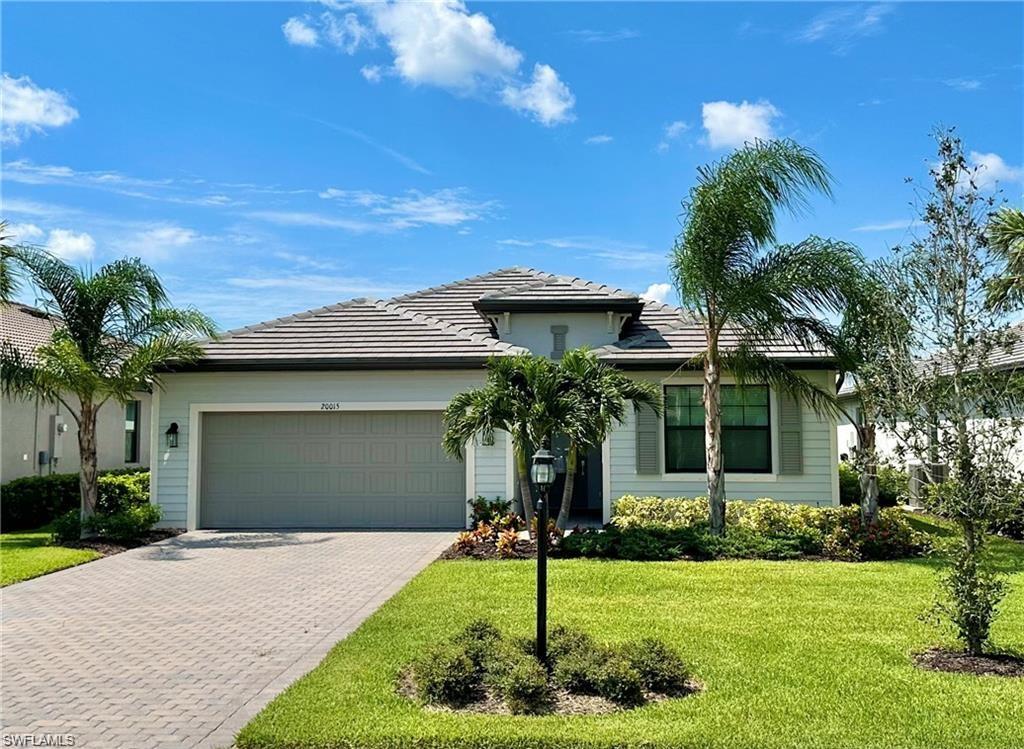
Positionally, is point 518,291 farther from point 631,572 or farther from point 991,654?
point 991,654

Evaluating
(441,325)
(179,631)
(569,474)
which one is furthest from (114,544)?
(569,474)

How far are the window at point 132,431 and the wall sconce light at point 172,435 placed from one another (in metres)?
6.72

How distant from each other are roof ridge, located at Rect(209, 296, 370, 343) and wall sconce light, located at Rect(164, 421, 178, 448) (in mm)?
1774

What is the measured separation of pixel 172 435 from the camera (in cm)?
1490

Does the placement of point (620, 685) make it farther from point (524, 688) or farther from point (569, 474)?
point (569, 474)

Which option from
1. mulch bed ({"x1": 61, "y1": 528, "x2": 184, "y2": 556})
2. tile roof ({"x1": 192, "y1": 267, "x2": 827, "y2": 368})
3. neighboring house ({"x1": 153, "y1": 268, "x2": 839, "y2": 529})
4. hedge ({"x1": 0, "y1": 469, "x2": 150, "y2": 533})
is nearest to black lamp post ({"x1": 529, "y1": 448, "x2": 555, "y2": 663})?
tile roof ({"x1": 192, "y1": 267, "x2": 827, "y2": 368})

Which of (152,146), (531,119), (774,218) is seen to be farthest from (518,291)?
(152,146)

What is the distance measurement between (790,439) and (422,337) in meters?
7.46

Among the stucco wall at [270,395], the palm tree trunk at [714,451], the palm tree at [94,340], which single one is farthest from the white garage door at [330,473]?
the palm tree trunk at [714,451]

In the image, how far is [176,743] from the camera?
4684 millimetres

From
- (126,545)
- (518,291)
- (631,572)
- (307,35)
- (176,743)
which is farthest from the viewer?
(518,291)

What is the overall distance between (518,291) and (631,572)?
25.6 feet

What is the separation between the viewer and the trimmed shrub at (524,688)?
5.19 meters

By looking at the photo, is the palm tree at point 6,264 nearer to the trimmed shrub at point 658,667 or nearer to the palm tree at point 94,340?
the palm tree at point 94,340
